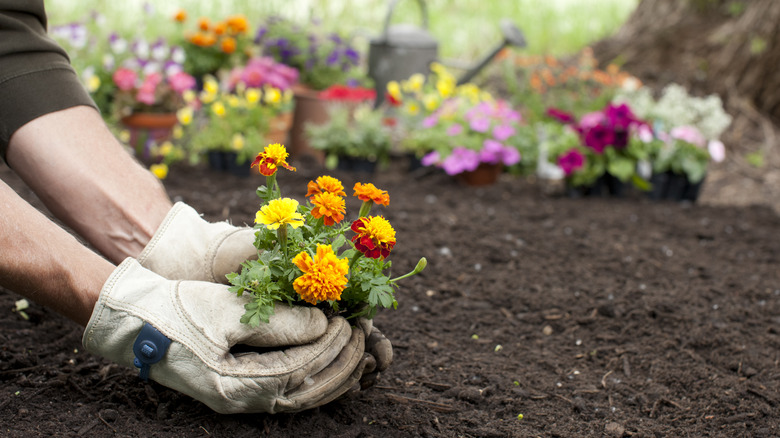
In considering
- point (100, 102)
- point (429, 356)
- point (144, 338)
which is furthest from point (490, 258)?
point (100, 102)

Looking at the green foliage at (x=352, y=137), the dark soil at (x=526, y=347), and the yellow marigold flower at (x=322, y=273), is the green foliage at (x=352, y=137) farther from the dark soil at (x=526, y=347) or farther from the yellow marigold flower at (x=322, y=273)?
the yellow marigold flower at (x=322, y=273)

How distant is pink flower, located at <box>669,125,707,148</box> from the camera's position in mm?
3553

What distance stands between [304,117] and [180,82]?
2.65 feet

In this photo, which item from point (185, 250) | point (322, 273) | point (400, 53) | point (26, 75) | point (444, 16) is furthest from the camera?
point (444, 16)

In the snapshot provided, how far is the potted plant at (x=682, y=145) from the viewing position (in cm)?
351

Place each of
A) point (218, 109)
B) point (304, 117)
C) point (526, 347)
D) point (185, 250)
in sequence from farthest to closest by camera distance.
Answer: point (304, 117)
point (218, 109)
point (526, 347)
point (185, 250)

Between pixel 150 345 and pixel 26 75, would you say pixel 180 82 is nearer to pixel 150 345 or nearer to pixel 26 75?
pixel 26 75

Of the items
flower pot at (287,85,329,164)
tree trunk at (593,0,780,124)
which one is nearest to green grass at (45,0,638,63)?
tree trunk at (593,0,780,124)

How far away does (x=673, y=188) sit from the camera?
3.55 metres

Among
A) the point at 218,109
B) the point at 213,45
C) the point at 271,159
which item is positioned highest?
the point at 271,159

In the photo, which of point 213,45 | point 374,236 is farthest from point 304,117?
point 374,236

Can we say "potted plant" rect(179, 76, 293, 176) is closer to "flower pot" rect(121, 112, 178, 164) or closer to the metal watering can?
"flower pot" rect(121, 112, 178, 164)

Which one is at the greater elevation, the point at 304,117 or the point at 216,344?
the point at 216,344

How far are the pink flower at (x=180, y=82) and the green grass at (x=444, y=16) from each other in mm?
1006
